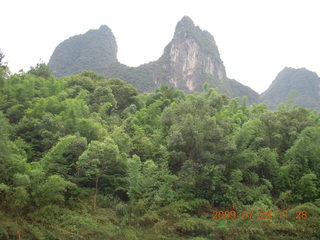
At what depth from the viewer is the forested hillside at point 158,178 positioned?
25.8ft

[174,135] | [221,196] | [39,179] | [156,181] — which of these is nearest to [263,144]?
[221,196]

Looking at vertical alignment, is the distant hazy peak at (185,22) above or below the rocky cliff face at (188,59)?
above

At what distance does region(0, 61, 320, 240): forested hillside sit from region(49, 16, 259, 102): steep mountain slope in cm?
4022

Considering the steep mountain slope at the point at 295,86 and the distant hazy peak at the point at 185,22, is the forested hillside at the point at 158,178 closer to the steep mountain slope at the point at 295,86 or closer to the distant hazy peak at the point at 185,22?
the steep mountain slope at the point at 295,86

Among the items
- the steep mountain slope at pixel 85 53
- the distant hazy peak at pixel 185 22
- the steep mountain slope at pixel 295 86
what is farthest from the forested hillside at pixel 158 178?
the distant hazy peak at pixel 185 22

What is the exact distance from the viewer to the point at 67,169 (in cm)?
936

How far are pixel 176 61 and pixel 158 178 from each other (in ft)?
175

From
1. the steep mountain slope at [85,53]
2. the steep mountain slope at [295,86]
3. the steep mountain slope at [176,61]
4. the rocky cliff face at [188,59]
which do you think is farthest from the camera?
the rocky cliff face at [188,59]

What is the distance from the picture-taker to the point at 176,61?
60812mm

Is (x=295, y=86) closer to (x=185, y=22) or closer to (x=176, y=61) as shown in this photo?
(x=176, y=61)
